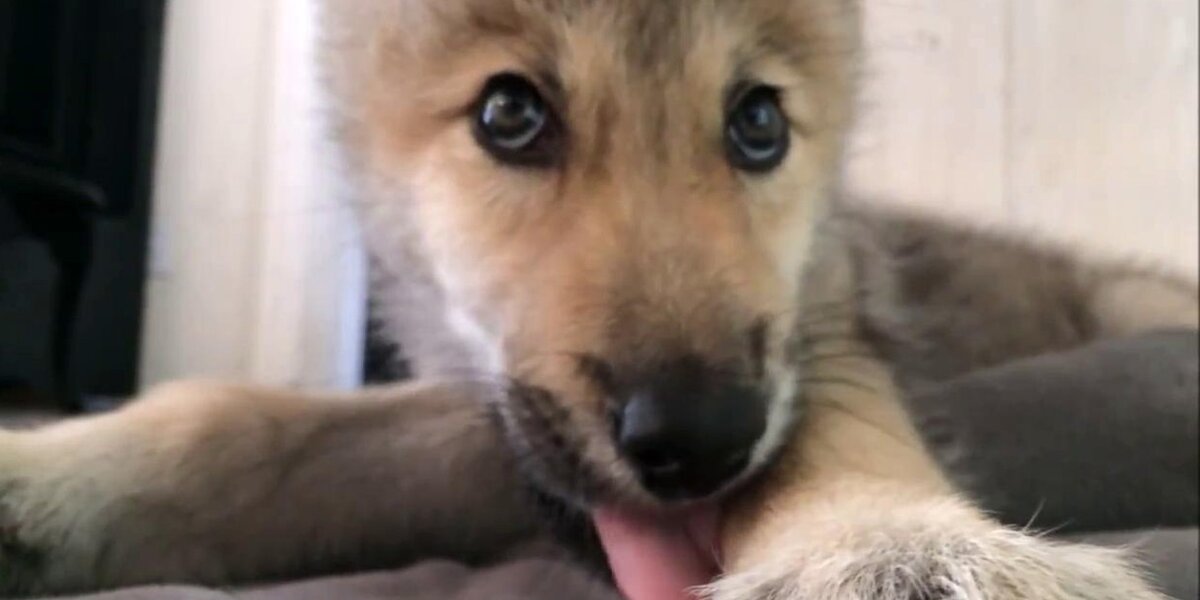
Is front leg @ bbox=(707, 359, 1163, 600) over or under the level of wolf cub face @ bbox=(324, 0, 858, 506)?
under

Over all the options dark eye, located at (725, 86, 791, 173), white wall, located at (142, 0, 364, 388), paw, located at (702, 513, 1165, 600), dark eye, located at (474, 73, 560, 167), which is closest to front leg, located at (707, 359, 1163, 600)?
paw, located at (702, 513, 1165, 600)

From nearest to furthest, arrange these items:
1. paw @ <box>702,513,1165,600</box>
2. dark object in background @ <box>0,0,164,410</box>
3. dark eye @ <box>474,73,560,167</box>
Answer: paw @ <box>702,513,1165,600</box> < dark eye @ <box>474,73,560,167</box> < dark object in background @ <box>0,0,164,410</box>

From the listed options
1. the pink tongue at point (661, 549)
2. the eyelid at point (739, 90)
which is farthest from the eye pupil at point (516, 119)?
the pink tongue at point (661, 549)

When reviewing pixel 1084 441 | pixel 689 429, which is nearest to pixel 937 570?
pixel 689 429

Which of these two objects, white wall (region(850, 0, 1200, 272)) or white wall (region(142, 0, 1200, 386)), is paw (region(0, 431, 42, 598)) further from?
white wall (region(850, 0, 1200, 272))

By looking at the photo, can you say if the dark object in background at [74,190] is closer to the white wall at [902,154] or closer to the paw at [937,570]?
the white wall at [902,154]

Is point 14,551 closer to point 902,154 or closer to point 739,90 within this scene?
point 739,90

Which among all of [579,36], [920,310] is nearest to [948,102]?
[920,310]
